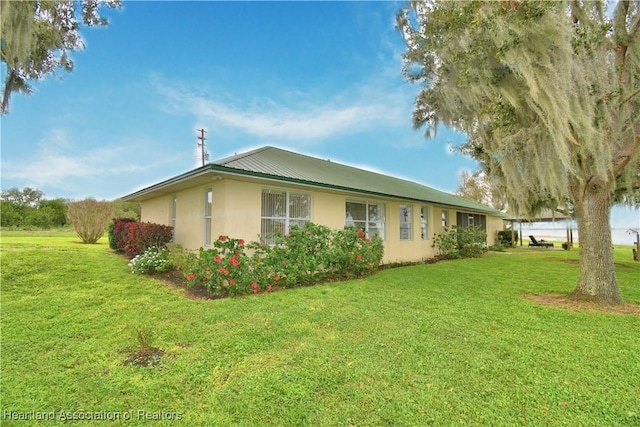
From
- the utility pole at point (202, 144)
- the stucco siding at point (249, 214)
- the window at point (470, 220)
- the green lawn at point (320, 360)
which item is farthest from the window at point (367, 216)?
the utility pole at point (202, 144)

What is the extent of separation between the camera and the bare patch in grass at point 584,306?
17.4 ft

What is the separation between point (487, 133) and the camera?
777cm

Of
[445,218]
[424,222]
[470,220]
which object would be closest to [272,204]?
[424,222]

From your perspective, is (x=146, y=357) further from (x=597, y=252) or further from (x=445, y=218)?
(x=445, y=218)

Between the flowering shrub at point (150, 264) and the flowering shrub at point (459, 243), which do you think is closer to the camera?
the flowering shrub at point (150, 264)

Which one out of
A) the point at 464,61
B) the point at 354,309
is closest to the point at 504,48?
the point at 464,61

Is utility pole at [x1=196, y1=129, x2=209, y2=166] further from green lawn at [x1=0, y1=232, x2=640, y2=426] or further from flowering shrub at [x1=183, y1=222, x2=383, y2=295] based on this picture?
green lawn at [x1=0, y1=232, x2=640, y2=426]

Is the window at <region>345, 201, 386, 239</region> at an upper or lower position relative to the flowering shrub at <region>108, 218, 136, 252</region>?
upper

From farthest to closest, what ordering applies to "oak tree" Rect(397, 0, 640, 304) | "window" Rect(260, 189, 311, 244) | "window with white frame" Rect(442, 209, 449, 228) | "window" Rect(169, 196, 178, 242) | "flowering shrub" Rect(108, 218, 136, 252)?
1. "window with white frame" Rect(442, 209, 449, 228)
2. "flowering shrub" Rect(108, 218, 136, 252)
3. "window" Rect(169, 196, 178, 242)
4. "window" Rect(260, 189, 311, 244)
5. "oak tree" Rect(397, 0, 640, 304)

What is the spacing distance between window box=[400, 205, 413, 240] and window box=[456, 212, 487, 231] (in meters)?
5.57

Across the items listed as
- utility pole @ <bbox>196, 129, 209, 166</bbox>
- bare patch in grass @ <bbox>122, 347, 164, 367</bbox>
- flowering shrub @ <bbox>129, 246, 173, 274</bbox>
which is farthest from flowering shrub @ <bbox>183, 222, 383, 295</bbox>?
utility pole @ <bbox>196, 129, 209, 166</bbox>

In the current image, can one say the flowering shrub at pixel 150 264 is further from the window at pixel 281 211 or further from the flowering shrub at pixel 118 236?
the flowering shrub at pixel 118 236

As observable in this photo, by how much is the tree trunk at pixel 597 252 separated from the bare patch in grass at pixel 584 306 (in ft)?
0.44

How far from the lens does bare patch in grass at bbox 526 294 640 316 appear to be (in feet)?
17.4
